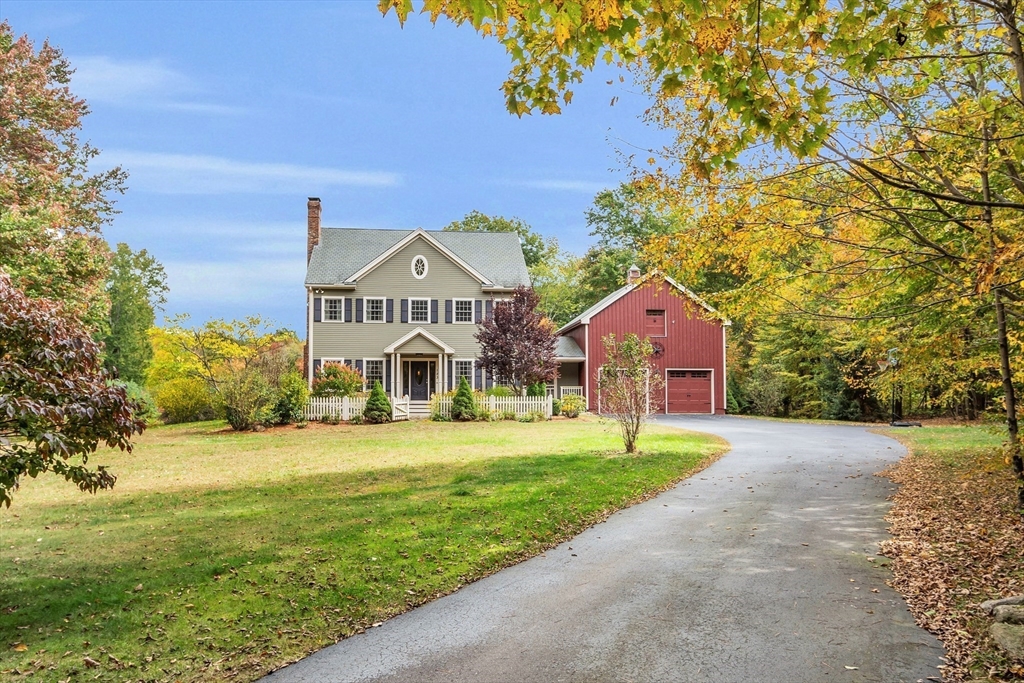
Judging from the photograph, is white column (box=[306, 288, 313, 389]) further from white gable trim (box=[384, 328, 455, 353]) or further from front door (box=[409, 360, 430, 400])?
front door (box=[409, 360, 430, 400])

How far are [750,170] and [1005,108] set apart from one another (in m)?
2.72

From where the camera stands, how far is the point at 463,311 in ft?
104

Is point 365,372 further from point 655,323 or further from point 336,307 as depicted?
point 655,323

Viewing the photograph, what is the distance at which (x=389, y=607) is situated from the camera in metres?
5.41

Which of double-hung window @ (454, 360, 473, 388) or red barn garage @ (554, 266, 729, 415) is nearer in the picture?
double-hung window @ (454, 360, 473, 388)

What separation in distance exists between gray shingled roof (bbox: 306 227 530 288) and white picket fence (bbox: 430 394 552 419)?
7.81 metres

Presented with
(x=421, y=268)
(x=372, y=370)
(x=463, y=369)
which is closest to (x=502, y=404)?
(x=463, y=369)

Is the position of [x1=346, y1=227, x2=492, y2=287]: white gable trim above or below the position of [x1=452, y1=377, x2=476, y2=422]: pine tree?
above

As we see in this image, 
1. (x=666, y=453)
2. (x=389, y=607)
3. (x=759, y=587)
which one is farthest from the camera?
(x=666, y=453)

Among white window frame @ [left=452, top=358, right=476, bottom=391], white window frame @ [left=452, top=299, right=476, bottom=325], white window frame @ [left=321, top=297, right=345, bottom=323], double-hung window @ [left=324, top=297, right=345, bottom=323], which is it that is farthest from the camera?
white window frame @ [left=452, top=299, right=476, bottom=325]

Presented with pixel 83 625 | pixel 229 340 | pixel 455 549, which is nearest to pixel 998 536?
pixel 455 549

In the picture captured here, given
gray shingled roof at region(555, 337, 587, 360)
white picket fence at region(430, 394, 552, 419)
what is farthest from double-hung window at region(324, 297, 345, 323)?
gray shingled roof at region(555, 337, 587, 360)

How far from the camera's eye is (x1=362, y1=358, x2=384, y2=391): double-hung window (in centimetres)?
3073

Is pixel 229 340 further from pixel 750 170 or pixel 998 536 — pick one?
pixel 998 536
